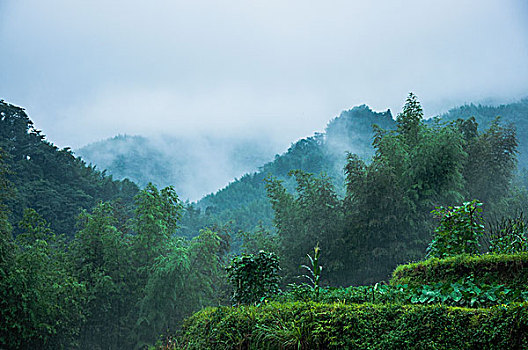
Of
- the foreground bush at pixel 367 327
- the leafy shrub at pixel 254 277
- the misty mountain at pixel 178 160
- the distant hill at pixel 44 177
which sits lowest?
the foreground bush at pixel 367 327

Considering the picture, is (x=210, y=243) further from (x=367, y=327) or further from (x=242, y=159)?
(x=242, y=159)

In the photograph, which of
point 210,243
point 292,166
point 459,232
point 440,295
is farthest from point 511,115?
point 440,295

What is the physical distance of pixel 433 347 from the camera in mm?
2541

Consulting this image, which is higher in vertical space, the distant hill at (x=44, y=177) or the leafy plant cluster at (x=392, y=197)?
the distant hill at (x=44, y=177)

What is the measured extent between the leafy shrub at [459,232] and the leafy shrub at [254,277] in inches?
92.7

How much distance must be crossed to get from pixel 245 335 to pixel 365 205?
9.18 m

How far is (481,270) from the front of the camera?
398cm

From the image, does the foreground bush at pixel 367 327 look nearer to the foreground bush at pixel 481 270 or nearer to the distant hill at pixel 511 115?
the foreground bush at pixel 481 270

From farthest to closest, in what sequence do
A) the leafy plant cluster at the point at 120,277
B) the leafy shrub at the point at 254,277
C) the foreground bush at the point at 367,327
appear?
the leafy plant cluster at the point at 120,277 < the leafy shrub at the point at 254,277 < the foreground bush at the point at 367,327

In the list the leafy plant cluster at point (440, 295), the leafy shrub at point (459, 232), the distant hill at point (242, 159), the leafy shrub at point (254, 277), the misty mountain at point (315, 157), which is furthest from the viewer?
the distant hill at point (242, 159)

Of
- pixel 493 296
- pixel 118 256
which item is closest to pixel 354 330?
pixel 493 296

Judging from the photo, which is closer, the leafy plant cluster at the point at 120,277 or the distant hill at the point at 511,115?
the leafy plant cluster at the point at 120,277

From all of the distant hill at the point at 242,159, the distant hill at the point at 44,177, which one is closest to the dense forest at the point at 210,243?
the distant hill at the point at 242,159

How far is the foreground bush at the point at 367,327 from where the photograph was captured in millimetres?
2361
